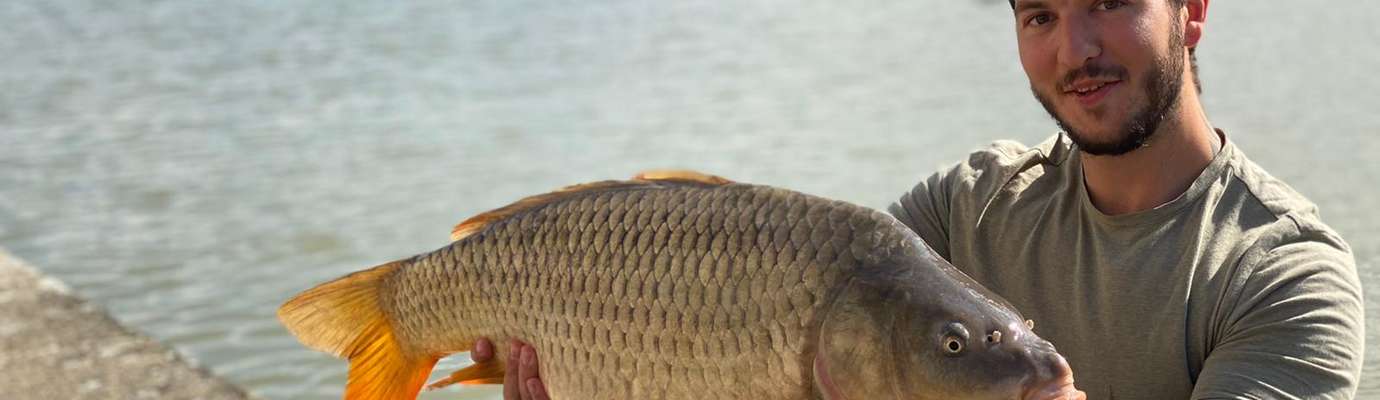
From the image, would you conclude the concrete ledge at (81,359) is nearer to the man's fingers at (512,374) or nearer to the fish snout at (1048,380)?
the man's fingers at (512,374)

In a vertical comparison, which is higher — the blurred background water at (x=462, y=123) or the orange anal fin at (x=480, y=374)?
the orange anal fin at (x=480, y=374)

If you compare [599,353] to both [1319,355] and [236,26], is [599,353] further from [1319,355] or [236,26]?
[236,26]

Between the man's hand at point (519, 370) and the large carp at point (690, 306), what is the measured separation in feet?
0.05

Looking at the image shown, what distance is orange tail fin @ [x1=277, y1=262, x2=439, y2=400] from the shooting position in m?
2.01

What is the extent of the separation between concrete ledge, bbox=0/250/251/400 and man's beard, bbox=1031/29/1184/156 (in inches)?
89.7

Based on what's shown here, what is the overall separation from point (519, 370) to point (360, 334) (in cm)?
29

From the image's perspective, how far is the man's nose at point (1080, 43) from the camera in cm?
201

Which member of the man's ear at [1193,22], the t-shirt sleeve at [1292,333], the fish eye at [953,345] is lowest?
the t-shirt sleeve at [1292,333]

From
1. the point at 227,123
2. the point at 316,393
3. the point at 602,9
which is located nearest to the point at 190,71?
the point at 227,123

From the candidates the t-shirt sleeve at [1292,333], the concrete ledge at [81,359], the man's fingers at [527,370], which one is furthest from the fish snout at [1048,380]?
the concrete ledge at [81,359]

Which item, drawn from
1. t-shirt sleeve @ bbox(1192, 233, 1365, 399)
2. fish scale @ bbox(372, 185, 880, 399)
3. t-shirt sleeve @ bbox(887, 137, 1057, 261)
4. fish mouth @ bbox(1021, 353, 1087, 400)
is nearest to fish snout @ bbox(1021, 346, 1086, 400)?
fish mouth @ bbox(1021, 353, 1087, 400)

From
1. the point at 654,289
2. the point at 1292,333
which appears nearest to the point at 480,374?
the point at 654,289

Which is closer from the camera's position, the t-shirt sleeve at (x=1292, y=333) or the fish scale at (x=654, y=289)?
the fish scale at (x=654, y=289)

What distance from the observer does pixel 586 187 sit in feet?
6.05
